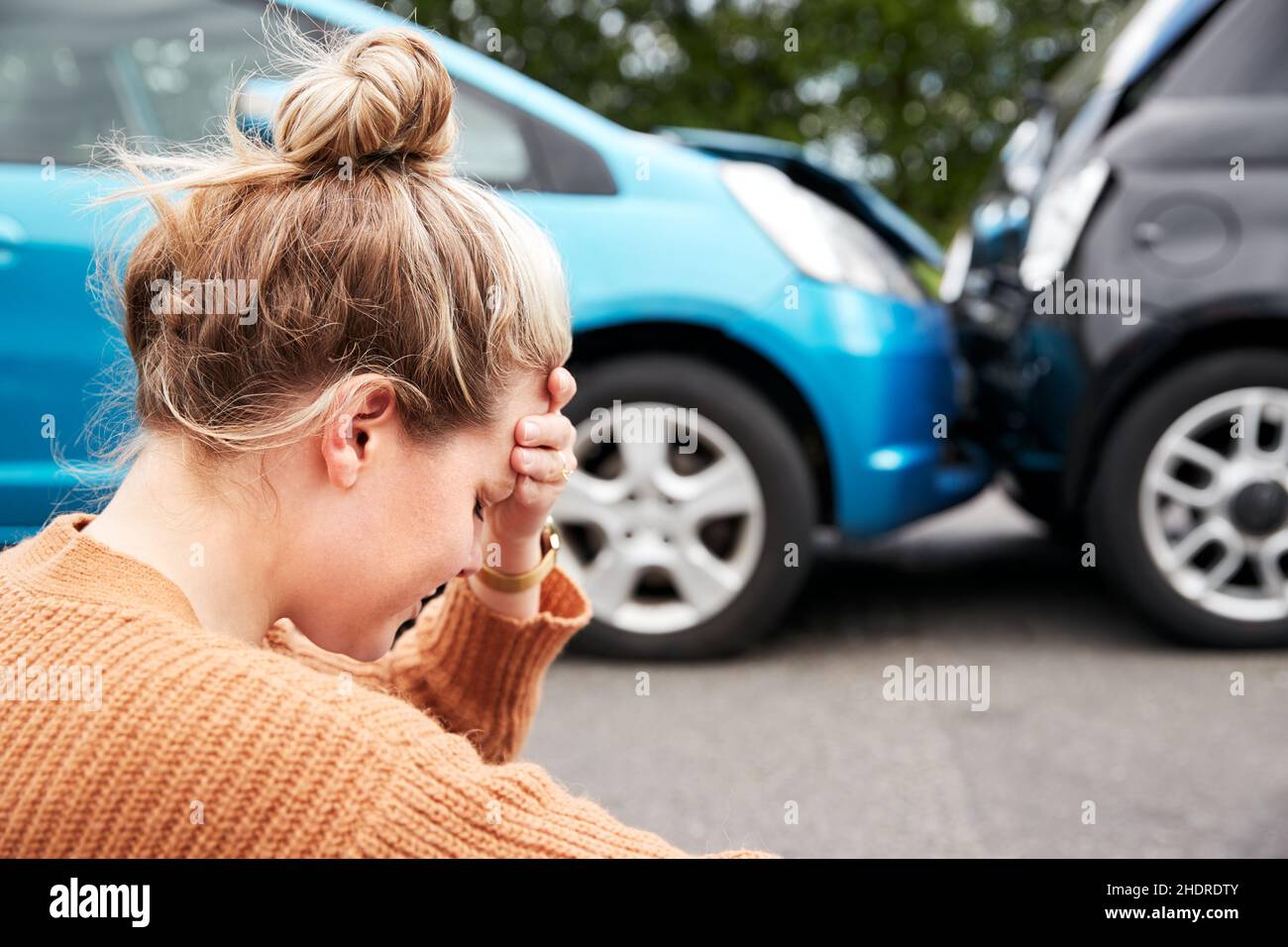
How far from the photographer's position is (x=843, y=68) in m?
15.9

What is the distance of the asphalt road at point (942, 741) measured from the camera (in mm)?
2592

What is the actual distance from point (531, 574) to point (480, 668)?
0.47 feet

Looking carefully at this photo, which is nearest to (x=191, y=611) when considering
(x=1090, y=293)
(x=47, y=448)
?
(x=47, y=448)

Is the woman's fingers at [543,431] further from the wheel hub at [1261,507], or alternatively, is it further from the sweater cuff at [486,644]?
the wheel hub at [1261,507]

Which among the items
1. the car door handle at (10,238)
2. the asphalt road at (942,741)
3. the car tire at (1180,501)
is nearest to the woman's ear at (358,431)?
the asphalt road at (942,741)

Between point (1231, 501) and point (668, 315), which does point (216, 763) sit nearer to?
point (668, 315)

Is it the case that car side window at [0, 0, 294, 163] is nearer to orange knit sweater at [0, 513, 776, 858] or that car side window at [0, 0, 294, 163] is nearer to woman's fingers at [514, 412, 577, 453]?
woman's fingers at [514, 412, 577, 453]

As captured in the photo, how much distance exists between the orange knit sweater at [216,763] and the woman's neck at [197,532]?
0.07 metres

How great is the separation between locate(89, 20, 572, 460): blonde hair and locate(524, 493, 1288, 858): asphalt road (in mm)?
1392

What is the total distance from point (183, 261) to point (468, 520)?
34cm

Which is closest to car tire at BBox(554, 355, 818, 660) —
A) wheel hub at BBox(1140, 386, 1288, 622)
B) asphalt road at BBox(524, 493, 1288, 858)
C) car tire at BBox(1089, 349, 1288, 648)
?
asphalt road at BBox(524, 493, 1288, 858)

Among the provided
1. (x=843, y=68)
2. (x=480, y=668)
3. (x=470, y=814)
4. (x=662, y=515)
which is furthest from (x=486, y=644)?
(x=843, y=68)
